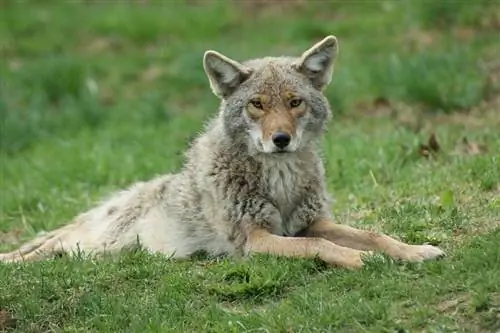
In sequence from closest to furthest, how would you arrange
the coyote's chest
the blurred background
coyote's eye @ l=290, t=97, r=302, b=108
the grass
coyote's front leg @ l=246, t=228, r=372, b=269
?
the grass < coyote's front leg @ l=246, t=228, r=372, b=269 < coyote's eye @ l=290, t=97, r=302, b=108 < the coyote's chest < the blurred background

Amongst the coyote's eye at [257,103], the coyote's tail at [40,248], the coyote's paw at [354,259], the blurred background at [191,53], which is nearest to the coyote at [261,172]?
the coyote's eye at [257,103]

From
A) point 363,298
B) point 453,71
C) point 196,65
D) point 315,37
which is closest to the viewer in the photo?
point 363,298

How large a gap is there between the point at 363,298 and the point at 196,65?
9126 millimetres

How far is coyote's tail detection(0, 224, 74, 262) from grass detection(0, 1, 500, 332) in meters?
0.55

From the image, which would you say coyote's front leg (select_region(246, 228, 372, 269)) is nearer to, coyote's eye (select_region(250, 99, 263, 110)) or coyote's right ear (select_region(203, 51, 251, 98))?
coyote's eye (select_region(250, 99, 263, 110))

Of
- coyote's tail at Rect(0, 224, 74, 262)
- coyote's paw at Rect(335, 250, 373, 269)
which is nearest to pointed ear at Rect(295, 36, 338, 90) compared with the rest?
coyote's paw at Rect(335, 250, 373, 269)

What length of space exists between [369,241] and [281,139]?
2.79ft

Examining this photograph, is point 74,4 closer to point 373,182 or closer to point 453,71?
point 453,71

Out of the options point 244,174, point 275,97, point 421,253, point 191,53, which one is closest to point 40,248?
point 244,174

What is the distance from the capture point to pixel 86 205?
1067 centimetres

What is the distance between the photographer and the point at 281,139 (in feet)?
25.2

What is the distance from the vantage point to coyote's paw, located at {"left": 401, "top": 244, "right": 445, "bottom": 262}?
7.11 meters

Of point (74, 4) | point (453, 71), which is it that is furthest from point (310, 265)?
point (74, 4)

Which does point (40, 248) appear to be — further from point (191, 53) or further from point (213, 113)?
point (191, 53)
